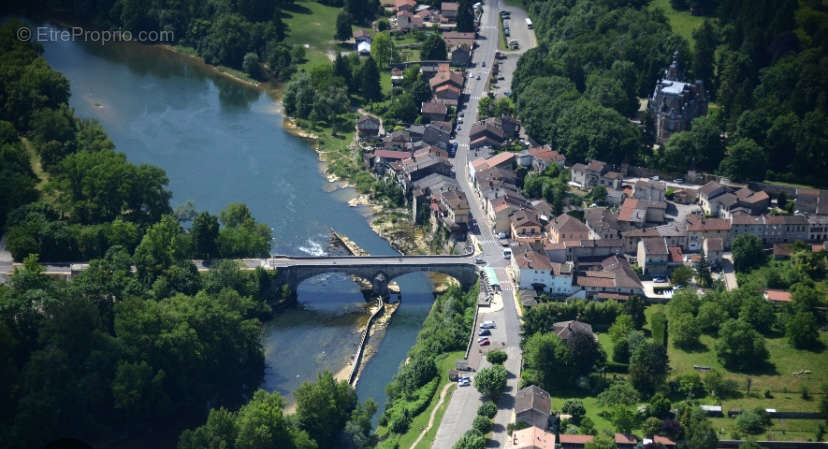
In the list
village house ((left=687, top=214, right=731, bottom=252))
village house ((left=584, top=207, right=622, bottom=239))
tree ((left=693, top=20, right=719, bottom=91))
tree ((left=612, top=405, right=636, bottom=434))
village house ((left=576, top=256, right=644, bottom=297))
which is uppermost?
tree ((left=693, top=20, right=719, bottom=91))

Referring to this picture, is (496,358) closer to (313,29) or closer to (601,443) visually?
(601,443)

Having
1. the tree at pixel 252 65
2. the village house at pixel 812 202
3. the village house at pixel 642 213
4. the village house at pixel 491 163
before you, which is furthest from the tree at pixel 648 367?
the tree at pixel 252 65

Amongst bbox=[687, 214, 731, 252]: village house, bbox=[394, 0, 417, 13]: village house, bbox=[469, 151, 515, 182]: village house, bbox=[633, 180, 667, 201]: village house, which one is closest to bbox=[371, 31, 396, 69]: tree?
bbox=[394, 0, 417, 13]: village house

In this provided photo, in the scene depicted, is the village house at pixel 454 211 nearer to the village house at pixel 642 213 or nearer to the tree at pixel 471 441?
the village house at pixel 642 213

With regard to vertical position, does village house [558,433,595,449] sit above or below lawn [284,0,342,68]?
below

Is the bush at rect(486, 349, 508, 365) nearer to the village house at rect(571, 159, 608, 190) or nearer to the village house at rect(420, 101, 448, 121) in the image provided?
the village house at rect(571, 159, 608, 190)

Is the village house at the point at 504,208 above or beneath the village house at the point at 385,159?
above
